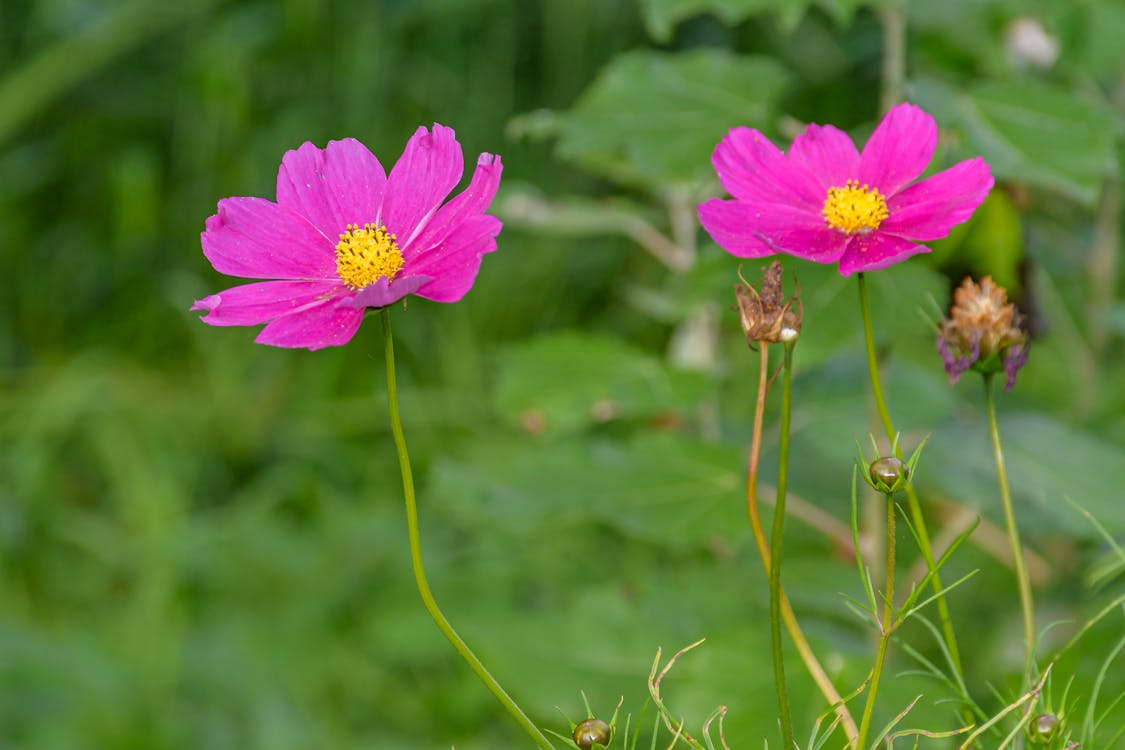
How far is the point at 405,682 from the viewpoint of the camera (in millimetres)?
1356

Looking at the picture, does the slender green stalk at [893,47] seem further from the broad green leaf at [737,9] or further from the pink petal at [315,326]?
the pink petal at [315,326]

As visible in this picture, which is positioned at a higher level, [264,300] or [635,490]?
[264,300]

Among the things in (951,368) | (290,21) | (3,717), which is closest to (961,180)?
(951,368)

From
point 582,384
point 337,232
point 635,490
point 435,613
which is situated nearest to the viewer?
point 435,613

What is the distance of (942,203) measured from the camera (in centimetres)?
36

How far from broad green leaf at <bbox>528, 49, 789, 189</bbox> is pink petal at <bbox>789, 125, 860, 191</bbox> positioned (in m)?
0.32

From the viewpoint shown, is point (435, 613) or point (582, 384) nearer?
point (435, 613)

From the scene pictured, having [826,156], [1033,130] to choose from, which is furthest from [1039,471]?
[826,156]

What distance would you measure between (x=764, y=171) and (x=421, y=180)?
99 millimetres

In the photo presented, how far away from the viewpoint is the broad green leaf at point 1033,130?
0.64m

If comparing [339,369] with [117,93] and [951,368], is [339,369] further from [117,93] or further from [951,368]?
[951,368]

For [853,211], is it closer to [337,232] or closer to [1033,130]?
[337,232]

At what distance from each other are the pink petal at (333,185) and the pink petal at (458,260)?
4 cm

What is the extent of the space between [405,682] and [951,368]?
3.60 ft
